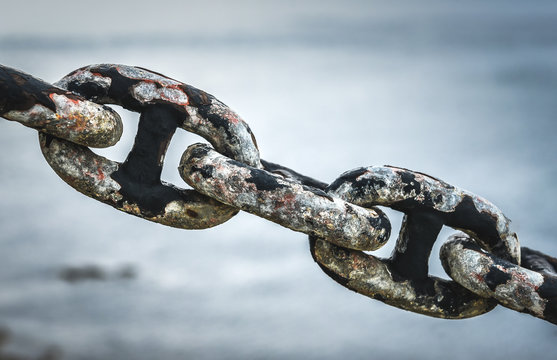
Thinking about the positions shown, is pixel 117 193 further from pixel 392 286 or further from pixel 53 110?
pixel 392 286

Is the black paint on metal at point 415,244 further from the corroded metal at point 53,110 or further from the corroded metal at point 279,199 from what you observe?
the corroded metal at point 53,110

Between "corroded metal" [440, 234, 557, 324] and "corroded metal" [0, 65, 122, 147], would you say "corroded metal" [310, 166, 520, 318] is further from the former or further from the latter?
"corroded metal" [0, 65, 122, 147]

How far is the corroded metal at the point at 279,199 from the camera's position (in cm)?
125

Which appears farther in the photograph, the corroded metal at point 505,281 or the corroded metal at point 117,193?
the corroded metal at point 505,281

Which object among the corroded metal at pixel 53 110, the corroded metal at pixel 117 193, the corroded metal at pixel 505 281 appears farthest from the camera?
the corroded metal at pixel 505 281

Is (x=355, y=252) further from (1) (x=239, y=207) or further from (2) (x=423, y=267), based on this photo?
(1) (x=239, y=207)

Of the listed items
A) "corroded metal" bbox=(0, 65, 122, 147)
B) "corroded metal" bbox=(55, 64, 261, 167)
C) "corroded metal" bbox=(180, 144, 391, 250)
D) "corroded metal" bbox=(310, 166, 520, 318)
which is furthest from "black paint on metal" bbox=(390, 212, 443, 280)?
"corroded metal" bbox=(0, 65, 122, 147)

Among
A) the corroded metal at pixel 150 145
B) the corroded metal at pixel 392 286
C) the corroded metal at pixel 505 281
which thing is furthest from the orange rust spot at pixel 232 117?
the corroded metal at pixel 505 281

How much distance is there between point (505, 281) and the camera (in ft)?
4.63

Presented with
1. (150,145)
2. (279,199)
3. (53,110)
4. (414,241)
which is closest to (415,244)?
(414,241)

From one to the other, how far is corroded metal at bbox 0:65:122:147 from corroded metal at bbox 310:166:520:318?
0.47m

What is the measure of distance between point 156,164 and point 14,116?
280 mm

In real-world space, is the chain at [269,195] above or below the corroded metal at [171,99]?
below

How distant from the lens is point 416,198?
1.39 m
